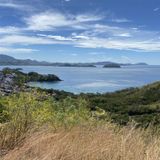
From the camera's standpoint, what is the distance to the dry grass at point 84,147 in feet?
13.1

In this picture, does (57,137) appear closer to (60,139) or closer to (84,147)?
(60,139)

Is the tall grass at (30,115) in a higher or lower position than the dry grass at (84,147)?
higher

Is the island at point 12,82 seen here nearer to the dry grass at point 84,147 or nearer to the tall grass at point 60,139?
the tall grass at point 60,139

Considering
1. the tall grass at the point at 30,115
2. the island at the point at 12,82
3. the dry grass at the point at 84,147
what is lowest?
the dry grass at the point at 84,147

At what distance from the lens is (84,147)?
421 centimetres

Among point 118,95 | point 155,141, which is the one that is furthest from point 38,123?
point 118,95

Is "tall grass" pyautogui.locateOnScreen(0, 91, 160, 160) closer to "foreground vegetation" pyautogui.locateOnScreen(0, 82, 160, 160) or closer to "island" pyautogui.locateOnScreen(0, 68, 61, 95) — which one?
"foreground vegetation" pyautogui.locateOnScreen(0, 82, 160, 160)

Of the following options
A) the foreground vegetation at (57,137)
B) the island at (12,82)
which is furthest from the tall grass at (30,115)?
the island at (12,82)

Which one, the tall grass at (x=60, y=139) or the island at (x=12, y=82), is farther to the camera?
the island at (x=12, y=82)

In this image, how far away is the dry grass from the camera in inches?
157

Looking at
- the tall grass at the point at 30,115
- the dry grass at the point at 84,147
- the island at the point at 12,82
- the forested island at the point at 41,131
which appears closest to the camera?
the dry grass at the point at 84,147

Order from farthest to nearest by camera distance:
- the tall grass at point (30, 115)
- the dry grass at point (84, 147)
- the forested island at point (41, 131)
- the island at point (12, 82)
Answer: the island at point (12, 82)
the tall grass at point (30, 115)
the forested island at point (41, 131)
the dry grass at point (84, 147)

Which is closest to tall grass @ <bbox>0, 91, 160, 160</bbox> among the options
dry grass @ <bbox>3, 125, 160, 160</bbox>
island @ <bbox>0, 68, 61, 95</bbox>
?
dry grass @ <bbox>3, 125, 160, 160</bbox>

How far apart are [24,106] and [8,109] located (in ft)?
1.48
